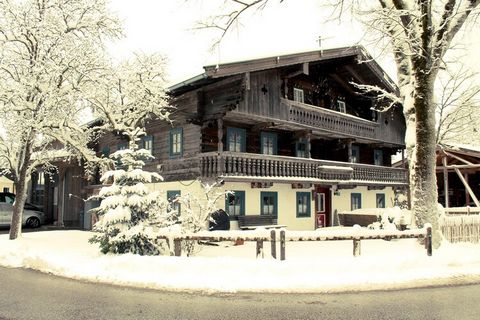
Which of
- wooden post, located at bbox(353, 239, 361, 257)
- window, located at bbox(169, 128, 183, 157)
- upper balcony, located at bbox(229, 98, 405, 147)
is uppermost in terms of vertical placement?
upper balcony, located at bbox(229, 98, 405, 147)

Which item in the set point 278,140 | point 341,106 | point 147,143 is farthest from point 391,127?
point 147,143

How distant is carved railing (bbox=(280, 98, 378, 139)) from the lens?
1900 cm

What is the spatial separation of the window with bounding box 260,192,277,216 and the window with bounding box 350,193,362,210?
691 centimetres

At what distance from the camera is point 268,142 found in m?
20.4

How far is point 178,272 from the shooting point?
9.31 m

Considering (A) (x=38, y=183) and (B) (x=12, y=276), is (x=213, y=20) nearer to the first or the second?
(B) (x=12, y=276)

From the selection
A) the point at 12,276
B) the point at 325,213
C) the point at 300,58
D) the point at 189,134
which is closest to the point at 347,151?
the point at 325,213

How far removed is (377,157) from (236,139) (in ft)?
44.3

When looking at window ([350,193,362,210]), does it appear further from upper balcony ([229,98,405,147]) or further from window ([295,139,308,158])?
window ([295,139,308,158])

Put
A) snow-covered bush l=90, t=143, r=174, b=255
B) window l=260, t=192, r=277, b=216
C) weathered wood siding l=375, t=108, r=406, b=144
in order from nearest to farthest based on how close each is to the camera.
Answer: snow-covered bush l=90, t=143, r=174, b=255, window l=260, t=192, r=277, b=216, weathered wood siding l=375, t=108, r=406, b=144

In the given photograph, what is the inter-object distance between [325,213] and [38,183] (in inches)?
814

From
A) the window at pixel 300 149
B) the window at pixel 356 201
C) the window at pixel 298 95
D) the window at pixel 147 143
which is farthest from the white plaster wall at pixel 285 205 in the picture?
the window at pixel 147 143

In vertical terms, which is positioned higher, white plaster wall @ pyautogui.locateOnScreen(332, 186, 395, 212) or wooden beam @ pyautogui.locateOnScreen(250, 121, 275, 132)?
wooden beam @ pyautogui.locateOnScreen(250, 121, 275, 132)

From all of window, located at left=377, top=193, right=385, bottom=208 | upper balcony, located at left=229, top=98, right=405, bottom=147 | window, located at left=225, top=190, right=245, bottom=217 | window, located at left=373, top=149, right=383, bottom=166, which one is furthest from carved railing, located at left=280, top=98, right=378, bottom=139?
window, located at left=377, top=193, right=385, bottom=208
